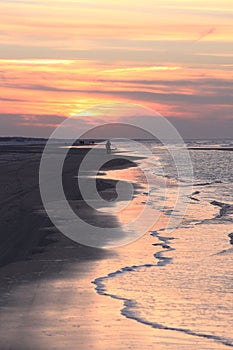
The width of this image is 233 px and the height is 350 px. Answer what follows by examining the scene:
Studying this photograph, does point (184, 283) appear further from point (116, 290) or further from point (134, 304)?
point (134, 304)

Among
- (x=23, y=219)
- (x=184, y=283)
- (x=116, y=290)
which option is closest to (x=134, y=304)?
(x=116, y=290)

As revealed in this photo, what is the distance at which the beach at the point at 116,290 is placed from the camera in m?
10.4

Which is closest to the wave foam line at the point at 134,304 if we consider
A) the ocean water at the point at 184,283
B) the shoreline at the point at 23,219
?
the ocean water at the point at 184,283

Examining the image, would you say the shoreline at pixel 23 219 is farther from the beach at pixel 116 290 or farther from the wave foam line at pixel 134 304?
the wave foam line at pixel 134 304

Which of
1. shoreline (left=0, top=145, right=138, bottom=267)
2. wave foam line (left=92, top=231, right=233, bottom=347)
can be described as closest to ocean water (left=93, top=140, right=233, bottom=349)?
wave foam line (left=92, top=231, right=233, bottom=347)

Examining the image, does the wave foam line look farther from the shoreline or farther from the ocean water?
the shoreline

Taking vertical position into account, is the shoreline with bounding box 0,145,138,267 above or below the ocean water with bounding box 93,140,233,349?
above

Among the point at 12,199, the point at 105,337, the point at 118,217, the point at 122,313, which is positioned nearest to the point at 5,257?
the point at 122,313

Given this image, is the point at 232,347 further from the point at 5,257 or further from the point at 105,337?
the point at 5,257

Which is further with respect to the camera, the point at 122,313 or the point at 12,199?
the point at 12,199

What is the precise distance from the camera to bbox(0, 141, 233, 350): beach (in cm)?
1036

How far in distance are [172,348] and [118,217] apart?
53.7 ft

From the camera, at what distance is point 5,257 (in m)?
16.8

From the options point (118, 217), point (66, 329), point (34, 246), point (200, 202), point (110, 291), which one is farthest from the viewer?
point (200, 202)
